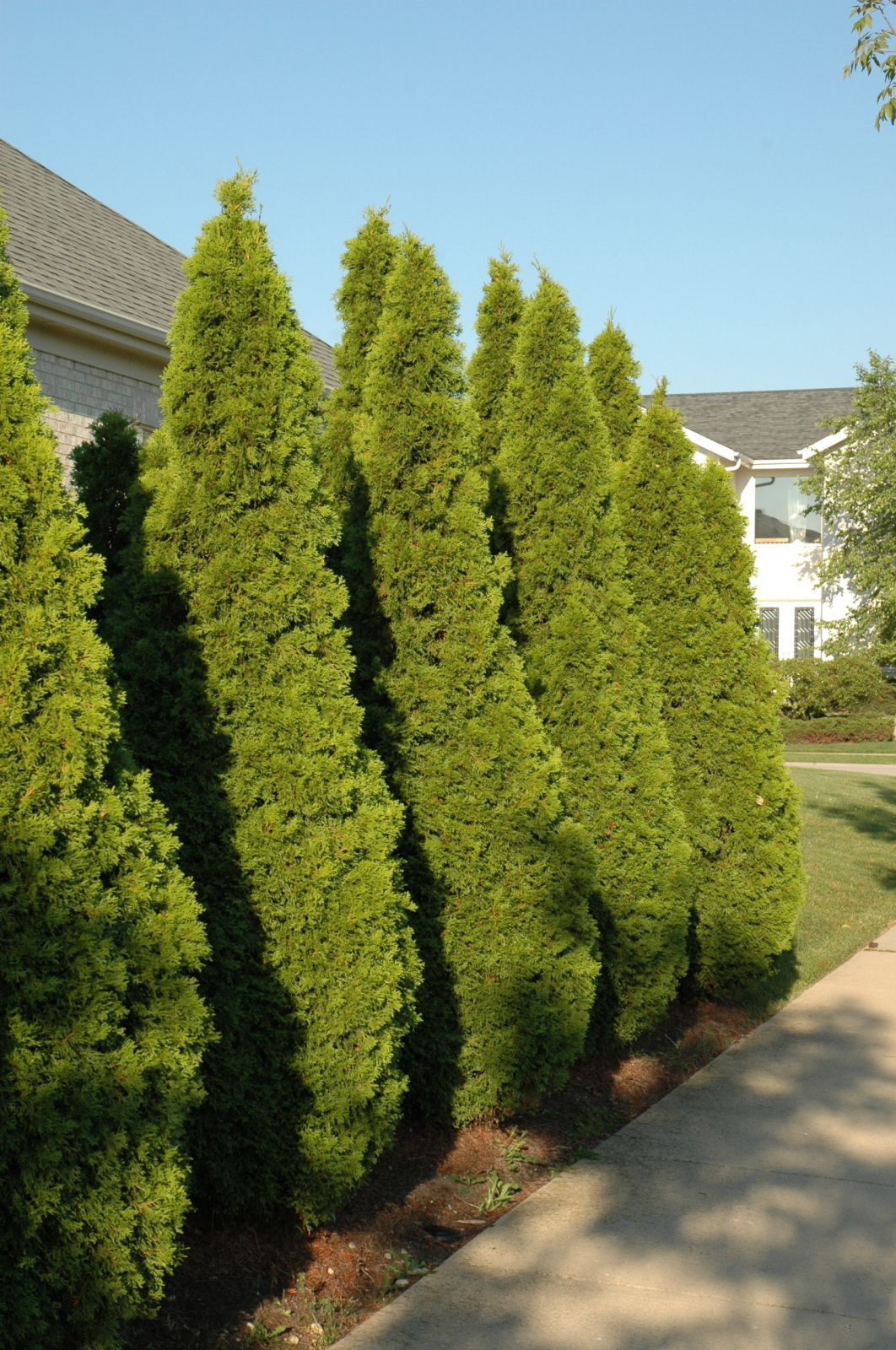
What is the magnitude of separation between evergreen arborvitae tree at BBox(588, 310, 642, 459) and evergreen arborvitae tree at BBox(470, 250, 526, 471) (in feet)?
3.22

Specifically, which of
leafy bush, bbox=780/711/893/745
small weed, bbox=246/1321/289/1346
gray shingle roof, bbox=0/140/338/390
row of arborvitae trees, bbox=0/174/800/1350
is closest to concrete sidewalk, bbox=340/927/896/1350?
small weed, bbox=246/1321/289/1346

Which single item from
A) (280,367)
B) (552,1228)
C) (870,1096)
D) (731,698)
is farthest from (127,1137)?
(731,698)

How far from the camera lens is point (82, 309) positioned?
8312 mm

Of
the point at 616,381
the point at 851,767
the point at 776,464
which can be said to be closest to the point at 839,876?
the point at 616,381

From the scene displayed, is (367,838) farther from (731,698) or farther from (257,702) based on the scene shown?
(731,698)

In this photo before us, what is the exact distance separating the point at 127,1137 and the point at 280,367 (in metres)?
2.56

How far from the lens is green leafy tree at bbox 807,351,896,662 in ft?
88.2

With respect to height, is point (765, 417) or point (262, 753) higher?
point (765, 417)

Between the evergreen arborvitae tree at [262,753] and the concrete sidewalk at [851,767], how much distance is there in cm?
1649

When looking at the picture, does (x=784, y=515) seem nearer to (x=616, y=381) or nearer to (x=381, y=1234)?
(x=616, y=381)

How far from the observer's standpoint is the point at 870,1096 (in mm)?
5672

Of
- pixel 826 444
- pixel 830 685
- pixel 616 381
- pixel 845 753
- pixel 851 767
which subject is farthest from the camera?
pixel 826 444

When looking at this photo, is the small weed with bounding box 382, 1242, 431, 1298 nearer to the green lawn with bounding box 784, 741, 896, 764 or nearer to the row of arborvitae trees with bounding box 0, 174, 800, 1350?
the row of arborvitae trees with bounding box 0, 174, 800, 1350

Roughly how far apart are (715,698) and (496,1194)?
368cm
